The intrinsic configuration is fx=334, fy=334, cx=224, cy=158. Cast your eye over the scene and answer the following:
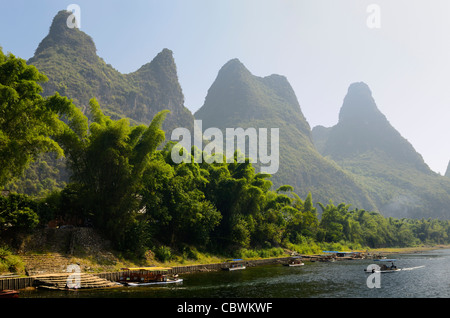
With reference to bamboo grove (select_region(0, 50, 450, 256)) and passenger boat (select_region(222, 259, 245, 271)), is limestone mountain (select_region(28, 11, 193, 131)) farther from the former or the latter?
passenger boat (select_region(222, 259, 245, 271))

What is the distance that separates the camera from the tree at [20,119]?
23906 millimetres

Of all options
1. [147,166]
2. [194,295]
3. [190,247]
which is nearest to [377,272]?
[190,247]

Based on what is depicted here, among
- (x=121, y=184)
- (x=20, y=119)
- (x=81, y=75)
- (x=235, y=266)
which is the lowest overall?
(x=235, y=266)

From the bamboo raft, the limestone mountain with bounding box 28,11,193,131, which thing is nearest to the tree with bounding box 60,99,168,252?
the bamboo raft

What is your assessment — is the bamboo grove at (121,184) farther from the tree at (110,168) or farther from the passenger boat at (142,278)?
the passenger boat at (142,278)

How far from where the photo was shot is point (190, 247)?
44.2 meters

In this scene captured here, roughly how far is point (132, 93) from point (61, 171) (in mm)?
76481

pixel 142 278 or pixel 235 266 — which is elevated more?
pixel 142 278

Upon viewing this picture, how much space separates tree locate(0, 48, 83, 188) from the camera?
941 inches

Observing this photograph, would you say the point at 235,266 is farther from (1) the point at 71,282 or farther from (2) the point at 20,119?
(2) the point at 20,119

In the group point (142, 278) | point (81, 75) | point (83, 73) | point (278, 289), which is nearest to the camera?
point (278, 289)

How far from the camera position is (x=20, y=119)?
82.8 feet

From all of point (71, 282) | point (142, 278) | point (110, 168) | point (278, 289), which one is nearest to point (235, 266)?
point (278, 289)

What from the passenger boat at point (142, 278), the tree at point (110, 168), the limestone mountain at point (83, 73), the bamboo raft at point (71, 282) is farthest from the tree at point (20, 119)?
the limestone mountain at point (83, 73)
